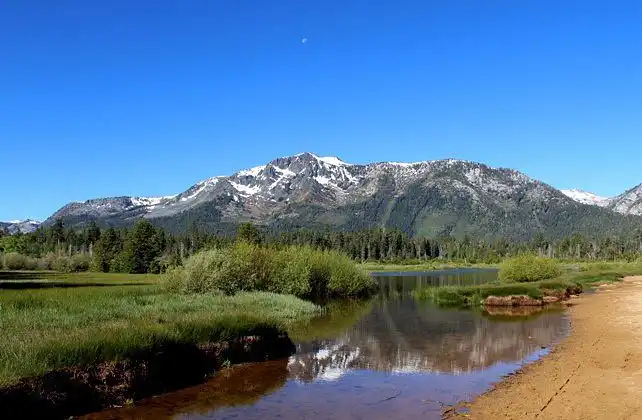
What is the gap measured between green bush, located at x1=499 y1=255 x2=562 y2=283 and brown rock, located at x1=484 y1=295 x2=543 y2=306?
2212 cm

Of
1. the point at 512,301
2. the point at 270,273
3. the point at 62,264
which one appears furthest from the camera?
the point at 62,264

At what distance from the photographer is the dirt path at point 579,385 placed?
1744 cm

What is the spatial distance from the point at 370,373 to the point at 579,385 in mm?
8568

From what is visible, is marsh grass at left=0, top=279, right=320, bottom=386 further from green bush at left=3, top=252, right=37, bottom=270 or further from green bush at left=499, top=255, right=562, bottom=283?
green bush at left=3, top=252, right=37, bottom=270

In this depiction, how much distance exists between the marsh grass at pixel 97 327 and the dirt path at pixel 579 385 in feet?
40.5

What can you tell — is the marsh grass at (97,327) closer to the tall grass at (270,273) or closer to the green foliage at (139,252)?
the tall grass at (270,273)

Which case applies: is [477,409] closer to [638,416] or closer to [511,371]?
[638,416]

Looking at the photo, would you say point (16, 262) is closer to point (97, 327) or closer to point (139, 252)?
point (139, 252)

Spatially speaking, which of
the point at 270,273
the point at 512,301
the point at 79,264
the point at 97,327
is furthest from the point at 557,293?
the point at 79,264

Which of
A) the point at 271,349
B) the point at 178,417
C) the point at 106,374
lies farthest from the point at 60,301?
the point at 178,417

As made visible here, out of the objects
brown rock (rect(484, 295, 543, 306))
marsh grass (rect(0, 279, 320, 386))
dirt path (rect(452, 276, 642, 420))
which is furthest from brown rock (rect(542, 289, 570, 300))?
marsh grass (rect(0, 279, 320, 386))

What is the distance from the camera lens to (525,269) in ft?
271

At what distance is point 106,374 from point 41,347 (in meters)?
2.29

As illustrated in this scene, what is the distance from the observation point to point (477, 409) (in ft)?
60.7
